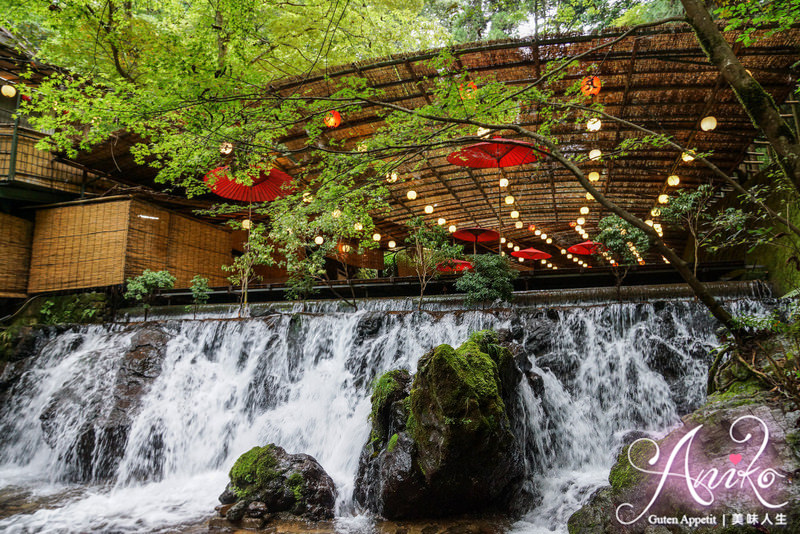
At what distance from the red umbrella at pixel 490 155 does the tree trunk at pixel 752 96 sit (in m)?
4.42

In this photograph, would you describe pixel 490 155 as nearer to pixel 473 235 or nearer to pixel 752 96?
pixel 473 235

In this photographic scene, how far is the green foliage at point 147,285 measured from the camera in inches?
458

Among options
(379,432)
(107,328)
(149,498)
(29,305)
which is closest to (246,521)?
(379,432)

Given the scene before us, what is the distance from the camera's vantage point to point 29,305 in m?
12.8

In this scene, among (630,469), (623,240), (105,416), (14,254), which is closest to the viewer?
(630,469)

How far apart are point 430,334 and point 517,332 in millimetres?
1672

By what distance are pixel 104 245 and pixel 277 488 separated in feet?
34.6

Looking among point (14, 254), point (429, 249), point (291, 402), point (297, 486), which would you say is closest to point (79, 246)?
point (14, 254)

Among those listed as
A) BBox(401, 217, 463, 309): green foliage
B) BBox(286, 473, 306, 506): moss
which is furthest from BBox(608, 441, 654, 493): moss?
BBox(401, 217, 463, 309): green foliage

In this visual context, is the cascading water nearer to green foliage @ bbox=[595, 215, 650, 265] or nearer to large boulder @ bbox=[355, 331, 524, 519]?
large boulder @ bbox=[355, 331, 524, 519]

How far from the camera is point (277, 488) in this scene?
5465 mm

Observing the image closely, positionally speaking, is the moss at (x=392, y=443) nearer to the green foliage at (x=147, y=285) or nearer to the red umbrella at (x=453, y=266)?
the red umbrella at (x=453, y=266)

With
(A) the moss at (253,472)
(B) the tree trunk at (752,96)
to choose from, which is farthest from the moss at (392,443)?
(B) the tree trunk at (752,96)

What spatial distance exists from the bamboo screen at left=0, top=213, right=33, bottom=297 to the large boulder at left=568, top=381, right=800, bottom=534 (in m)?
16.1
